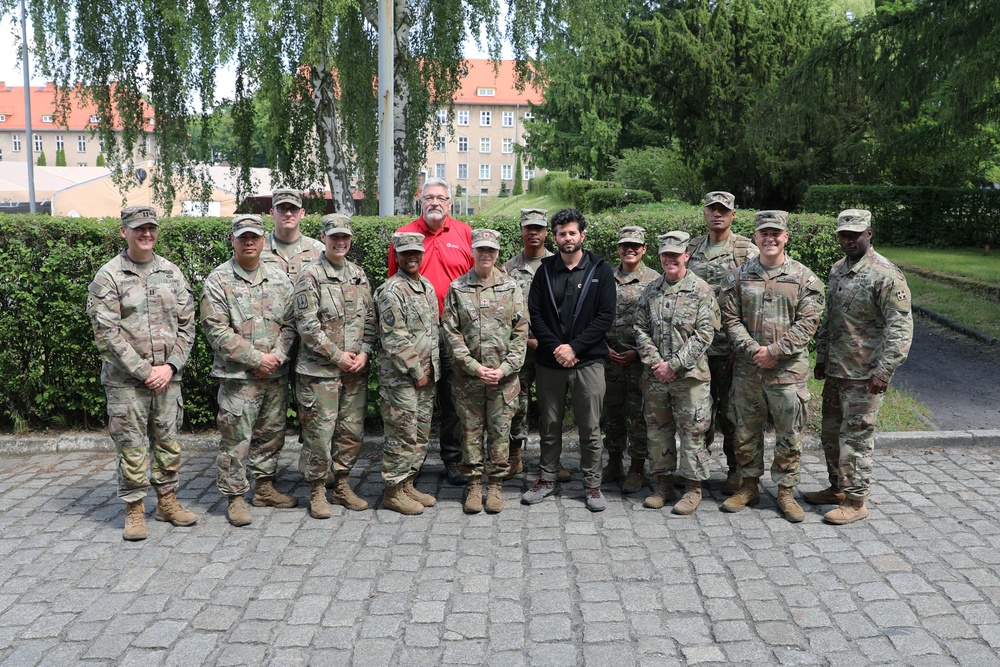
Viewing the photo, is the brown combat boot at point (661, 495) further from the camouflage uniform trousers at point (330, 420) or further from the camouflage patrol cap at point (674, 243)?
the camouflage uniform trousers at point (330, 420)

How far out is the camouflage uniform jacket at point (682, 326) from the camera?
20.6 ft

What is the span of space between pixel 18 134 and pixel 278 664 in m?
103

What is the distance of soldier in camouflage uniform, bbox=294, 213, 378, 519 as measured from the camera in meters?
6.17

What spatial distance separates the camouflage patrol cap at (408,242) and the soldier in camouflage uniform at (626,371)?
1542 mm

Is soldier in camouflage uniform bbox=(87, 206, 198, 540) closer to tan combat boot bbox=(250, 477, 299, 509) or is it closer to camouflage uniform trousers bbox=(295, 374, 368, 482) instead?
tan combat boot bbox=(250, 477, 299, 509)

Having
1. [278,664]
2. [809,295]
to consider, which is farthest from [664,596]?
[809,295]

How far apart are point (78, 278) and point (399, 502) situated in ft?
11.9

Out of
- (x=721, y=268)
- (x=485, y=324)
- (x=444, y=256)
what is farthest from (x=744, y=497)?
(x=444, y=256)

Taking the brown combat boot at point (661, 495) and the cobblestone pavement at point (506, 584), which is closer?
the cobblestone pavement at point (506, 584)

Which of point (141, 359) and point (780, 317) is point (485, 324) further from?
point (141, 359)

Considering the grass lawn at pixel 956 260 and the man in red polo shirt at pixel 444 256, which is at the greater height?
the man in red polo shirt at pixel 444 256

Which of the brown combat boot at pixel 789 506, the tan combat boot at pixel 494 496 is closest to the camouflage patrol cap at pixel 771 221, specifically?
the brown combat boot at pixel 789 506

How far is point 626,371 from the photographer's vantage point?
22.8 feet

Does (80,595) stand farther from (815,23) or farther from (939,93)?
(815,23)
